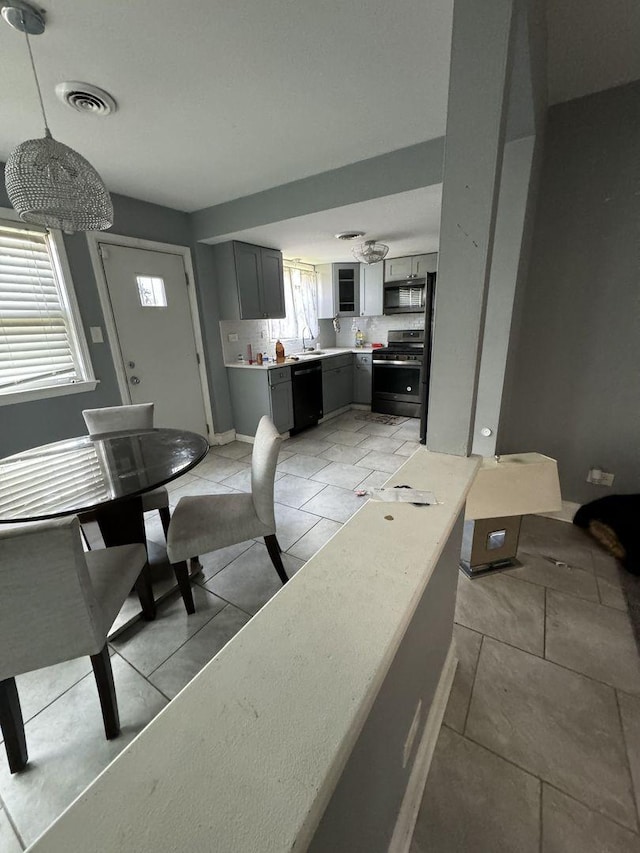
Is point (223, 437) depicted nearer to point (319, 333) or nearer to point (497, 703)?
point (319, 333)

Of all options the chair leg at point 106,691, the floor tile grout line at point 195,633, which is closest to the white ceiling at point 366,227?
the floor tile grout line at point 195,633

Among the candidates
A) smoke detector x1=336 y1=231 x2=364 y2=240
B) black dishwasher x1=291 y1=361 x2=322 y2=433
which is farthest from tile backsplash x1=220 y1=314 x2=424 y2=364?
smoke detector x1=336 y1=231 x2=364 y2=240

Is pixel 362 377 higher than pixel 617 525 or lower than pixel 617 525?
higher

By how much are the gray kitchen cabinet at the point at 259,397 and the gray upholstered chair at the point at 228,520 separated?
78.5 inches

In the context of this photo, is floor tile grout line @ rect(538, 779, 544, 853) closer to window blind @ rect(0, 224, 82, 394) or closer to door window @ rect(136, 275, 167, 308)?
window blind @ rect(0, 224, 82, 394)

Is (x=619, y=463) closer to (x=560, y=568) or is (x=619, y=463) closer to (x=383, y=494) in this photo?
(x=560, y=568)

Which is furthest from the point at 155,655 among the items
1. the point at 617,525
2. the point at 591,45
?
the point at 591,45

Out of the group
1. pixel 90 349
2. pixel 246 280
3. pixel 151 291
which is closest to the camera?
pixel 90 349

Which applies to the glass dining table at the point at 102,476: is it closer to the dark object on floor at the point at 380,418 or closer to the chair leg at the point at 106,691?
the chair leg at the point at 106,691

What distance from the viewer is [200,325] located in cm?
368

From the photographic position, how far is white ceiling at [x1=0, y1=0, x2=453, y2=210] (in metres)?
1.32

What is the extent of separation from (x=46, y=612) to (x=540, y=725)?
5.56 ft

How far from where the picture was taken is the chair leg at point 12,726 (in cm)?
107

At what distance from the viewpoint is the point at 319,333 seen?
5605 mm
